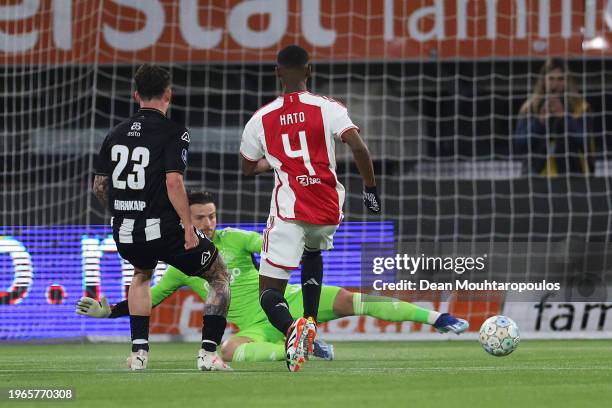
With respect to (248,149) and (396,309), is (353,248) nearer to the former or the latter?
(396,309)

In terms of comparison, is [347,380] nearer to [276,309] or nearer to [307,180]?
[276,309]

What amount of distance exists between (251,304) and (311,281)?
4.90 ft

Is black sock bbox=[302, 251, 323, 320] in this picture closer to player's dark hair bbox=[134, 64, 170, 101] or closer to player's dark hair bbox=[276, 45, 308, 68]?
player's dark hair bbox=[276, 45, 308, 68]

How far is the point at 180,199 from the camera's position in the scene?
6.80 metres

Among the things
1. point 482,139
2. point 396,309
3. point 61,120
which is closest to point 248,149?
point 396,309

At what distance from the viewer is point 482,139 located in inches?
586

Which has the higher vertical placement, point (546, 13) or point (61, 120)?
point (546, 13)

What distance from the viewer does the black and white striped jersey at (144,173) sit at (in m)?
6.89

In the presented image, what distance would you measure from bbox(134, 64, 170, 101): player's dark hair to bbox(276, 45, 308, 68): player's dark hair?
2.14 ft

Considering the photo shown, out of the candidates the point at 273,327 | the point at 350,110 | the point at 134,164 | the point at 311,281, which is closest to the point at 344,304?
the point at 273,327

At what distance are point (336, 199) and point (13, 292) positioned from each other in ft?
19.3

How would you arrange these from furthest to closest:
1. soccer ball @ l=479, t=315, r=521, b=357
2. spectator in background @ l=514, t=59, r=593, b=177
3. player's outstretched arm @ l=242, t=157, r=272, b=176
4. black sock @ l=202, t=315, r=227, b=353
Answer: spectator in background @ l=514, t=59, r=593, b=177 < soccer ball @ l=479, t=315, r=521, b=357 < player's outstretched arm @ l=242, t=157, r=272, b=176 < black sock @ l=202, t=315, r=227, b=353

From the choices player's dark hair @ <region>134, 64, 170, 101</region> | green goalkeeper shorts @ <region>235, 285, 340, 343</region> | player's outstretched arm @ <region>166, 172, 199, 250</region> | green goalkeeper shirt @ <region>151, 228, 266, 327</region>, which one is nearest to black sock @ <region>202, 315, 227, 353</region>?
player's outstretched arm @ <region>166, 172, 199, 250</region>

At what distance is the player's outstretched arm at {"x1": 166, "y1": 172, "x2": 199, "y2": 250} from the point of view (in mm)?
6777
